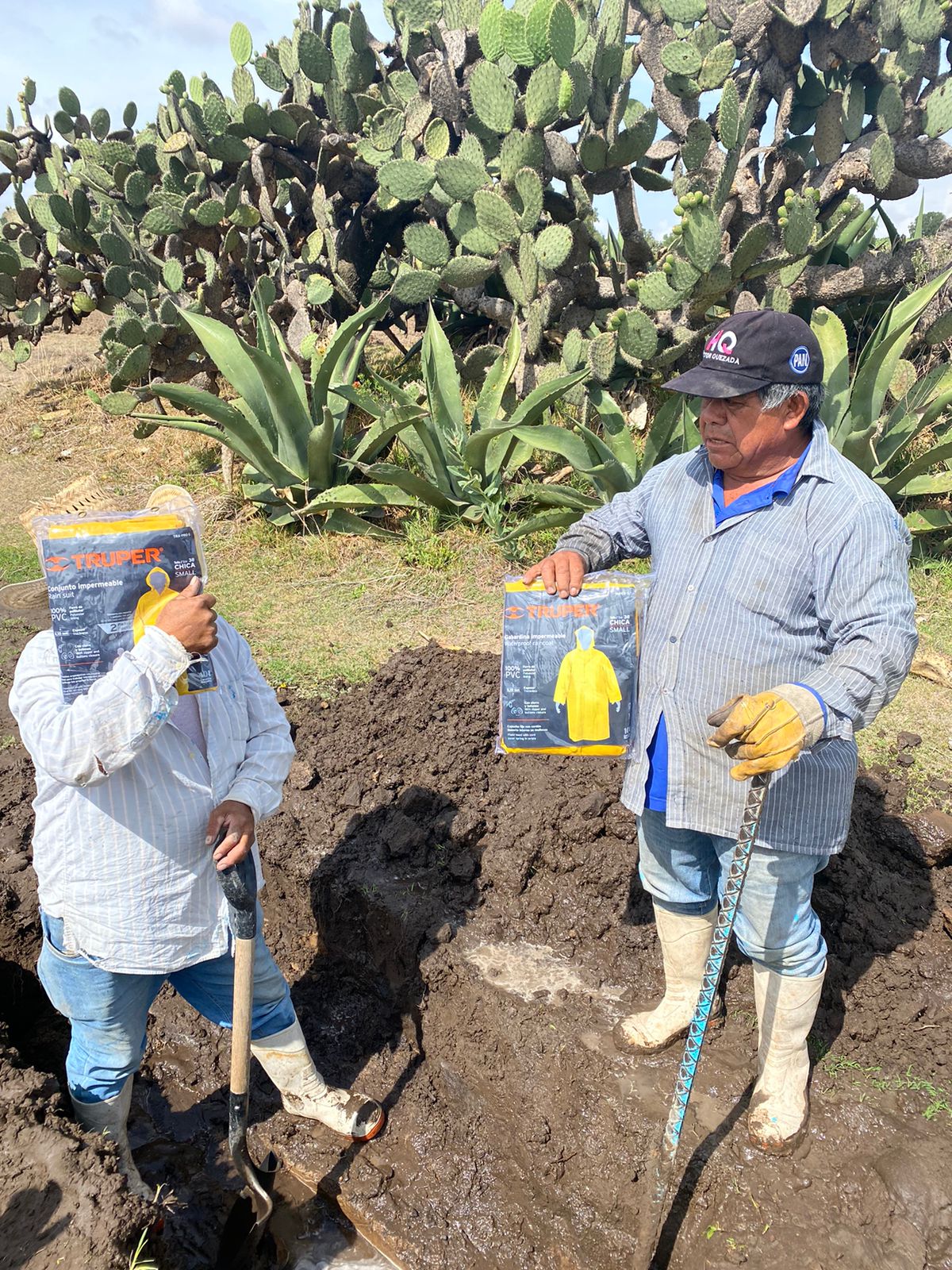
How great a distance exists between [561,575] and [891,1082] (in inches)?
70.0

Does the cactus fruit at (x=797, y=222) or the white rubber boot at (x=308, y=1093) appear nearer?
the white rubber boot at (x=308, y=1093)

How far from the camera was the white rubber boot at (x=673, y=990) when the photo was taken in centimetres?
275

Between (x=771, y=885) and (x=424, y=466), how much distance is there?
13.1ft

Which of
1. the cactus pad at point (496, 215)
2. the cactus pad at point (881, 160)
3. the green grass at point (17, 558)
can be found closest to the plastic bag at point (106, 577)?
the green grass at point (17, 558)

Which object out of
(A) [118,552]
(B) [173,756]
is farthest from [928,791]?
(A) [118,552]

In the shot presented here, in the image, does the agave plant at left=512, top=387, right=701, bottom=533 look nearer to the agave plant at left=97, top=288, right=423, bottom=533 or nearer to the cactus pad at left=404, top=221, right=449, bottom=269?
the agave plant at left=97, top=288, right=423, bottom=533

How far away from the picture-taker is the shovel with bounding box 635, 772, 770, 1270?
214 centimetres

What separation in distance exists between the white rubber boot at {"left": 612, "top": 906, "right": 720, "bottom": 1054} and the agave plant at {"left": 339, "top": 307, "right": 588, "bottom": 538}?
9.45ft

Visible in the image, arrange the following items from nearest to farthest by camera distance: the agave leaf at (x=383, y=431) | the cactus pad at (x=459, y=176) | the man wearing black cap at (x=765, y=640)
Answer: the man wearing black cap at (x=765, y=640)
the agave leaf at (x=383, y=431)
the cactus pad at (x=459, y=176)

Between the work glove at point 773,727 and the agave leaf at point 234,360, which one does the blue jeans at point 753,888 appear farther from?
the agave leaf at point 234,360

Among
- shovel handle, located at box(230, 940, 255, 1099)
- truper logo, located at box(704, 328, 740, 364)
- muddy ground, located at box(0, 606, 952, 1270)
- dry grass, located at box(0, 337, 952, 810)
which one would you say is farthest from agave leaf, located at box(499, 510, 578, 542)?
shovel handle, located at box(230, 940, 255, 1099)

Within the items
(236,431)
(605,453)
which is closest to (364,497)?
(236,431)

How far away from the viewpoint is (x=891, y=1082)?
2.76 m

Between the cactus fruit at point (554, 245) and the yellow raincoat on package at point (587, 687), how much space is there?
423 centimetres
